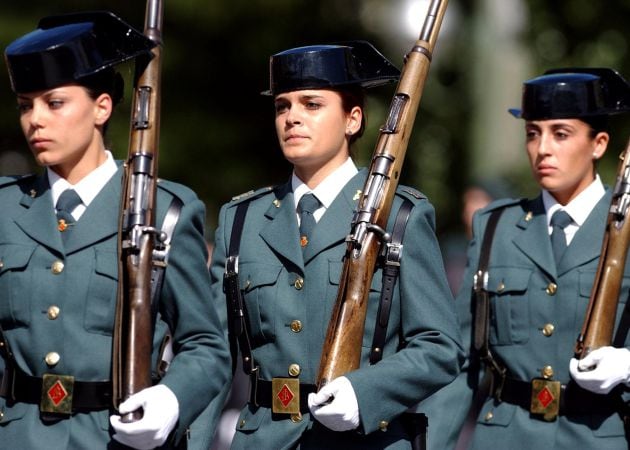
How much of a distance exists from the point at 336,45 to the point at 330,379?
4.91ft

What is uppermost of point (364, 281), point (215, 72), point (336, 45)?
point (336, 45)

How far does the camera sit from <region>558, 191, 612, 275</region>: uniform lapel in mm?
8133

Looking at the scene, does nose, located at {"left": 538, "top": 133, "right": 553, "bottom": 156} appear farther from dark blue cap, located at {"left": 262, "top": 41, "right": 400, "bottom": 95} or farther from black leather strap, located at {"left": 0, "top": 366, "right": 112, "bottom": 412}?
black leather strap, located at {"left": 0, "top": 366, "right": 112, "bottom": 412}

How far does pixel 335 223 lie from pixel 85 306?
3.58 ft

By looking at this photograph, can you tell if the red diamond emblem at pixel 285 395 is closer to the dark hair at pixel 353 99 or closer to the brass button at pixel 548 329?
the dark hair at pixel 353 99

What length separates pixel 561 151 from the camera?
828 centimetres

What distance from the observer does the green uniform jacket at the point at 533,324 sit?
7855 mm

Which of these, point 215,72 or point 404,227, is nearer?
point 404,227

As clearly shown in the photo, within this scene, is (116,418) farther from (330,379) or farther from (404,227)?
(404,227)

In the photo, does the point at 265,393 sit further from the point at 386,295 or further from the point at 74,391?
the point at 74,391

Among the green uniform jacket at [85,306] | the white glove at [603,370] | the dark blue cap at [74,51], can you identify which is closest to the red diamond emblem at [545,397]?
the white glove at [603,370]

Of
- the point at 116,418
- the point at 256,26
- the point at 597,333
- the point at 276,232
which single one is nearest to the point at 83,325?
the point at 116,418

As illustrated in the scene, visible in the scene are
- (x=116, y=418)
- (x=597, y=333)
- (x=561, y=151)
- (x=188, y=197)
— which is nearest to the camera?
(x=116, y=418)

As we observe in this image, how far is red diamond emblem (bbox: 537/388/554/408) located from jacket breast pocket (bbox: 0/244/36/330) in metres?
2.40
